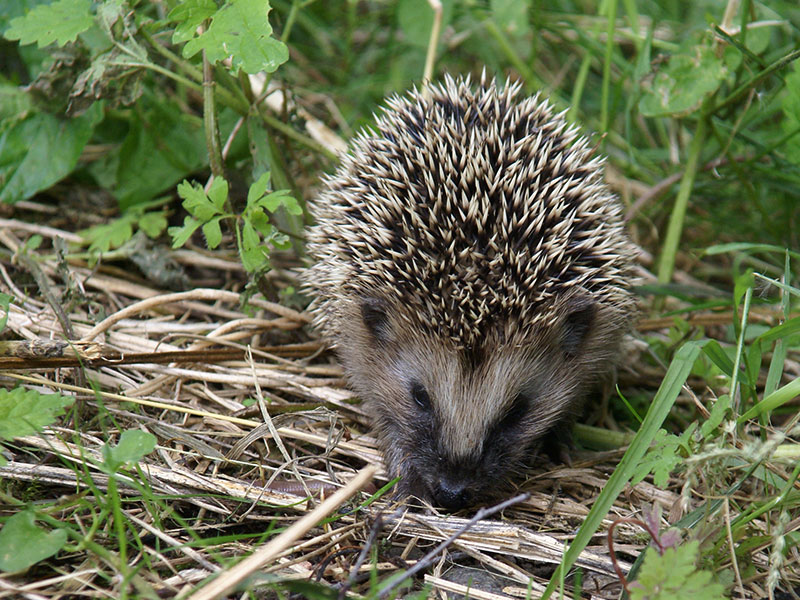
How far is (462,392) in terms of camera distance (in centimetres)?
346

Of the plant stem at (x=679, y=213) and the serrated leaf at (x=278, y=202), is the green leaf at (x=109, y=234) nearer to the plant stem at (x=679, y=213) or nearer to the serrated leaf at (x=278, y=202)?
the serrated leaf at (x=278, y=202)

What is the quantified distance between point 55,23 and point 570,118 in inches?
134

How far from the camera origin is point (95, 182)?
5395mm

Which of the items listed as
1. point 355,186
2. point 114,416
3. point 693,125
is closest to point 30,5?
point 355,186

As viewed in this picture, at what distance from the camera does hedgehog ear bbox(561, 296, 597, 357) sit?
369 centimetres

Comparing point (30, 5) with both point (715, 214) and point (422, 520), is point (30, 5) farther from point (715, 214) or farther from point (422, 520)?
point (715, 214)

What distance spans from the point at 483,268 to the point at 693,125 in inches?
121

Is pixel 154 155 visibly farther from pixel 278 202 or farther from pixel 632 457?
pixel 632 457

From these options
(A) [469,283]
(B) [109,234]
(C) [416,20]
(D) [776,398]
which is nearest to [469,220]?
(A) [469,283]

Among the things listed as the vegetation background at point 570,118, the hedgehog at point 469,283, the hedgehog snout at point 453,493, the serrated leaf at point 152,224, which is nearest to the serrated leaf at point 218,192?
the vegetation background at point 570,118

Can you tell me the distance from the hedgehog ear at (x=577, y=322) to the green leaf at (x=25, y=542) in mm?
2394

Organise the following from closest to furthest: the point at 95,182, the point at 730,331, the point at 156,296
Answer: the point at 156,296, the point at 730,331, the point at 95,182

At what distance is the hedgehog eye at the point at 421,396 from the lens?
3641 millimetres

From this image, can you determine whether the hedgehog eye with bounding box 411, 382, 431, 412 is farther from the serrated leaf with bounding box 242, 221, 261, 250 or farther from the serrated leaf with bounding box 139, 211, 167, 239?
the serrated leaf with bounding box 139, 211, 167, 239
